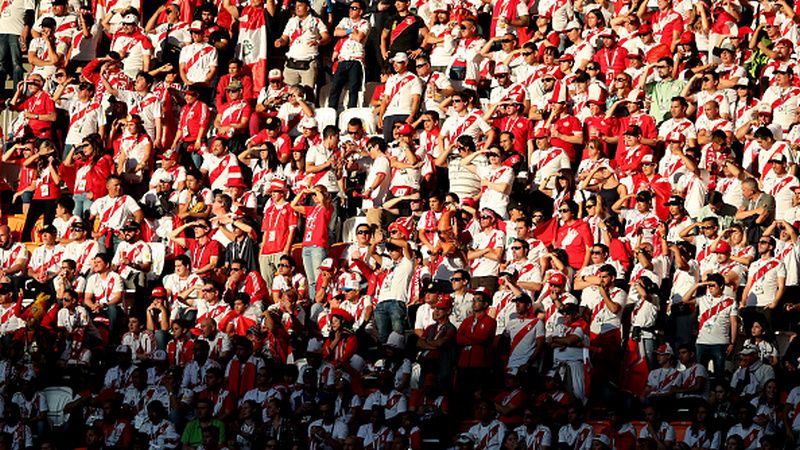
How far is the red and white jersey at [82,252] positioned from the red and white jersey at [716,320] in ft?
24.1

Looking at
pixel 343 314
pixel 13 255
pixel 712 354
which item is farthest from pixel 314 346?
pixel 13 255

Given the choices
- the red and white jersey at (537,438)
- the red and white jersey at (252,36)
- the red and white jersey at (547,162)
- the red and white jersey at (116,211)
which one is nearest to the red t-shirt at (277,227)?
the red and white jersey at (116,211)

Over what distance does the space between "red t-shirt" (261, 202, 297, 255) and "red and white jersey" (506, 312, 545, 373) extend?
3.65m

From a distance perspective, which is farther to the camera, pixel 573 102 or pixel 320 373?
pixel 573 102

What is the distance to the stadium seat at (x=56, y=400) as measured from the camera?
22.2m

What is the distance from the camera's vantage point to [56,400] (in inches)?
878

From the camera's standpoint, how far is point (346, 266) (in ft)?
75.2

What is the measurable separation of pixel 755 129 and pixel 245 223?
5.98 metres

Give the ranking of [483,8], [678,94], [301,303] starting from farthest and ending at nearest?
[483,8] < [678,94] < [301,303]

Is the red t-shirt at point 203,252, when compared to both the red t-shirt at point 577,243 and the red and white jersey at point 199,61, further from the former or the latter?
the red t-shirt at point 577,243

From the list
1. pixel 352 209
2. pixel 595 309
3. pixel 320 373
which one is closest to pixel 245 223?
pixel 352 209

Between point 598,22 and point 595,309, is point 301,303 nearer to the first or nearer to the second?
point 595,309

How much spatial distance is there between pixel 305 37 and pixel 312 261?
170 inches

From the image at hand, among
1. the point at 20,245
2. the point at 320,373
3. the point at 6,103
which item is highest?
the point at 6,103
